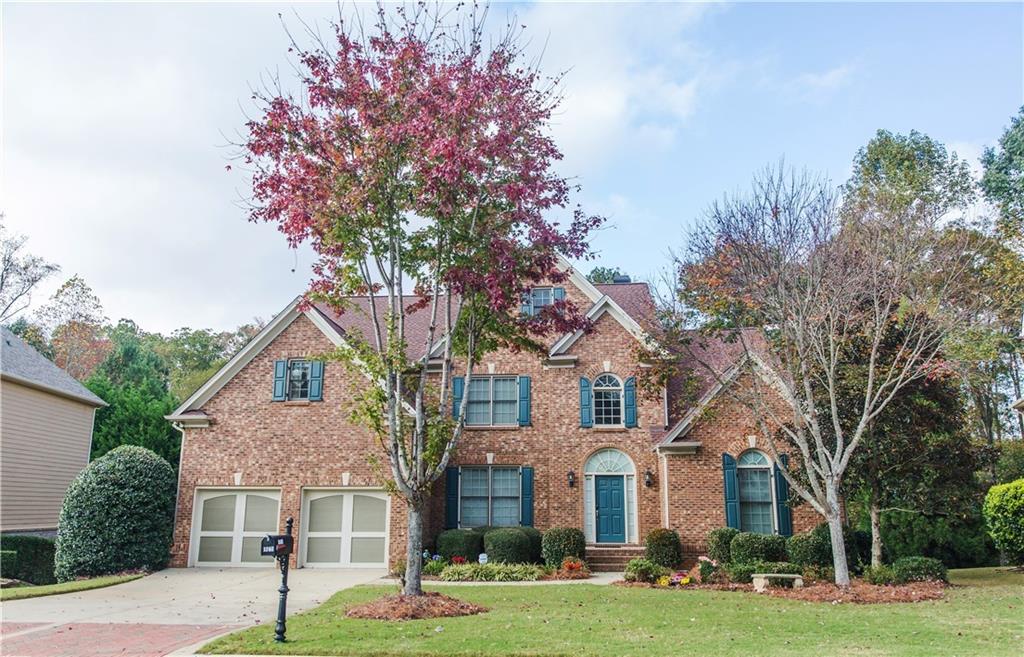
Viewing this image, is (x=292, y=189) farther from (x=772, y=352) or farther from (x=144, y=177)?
(x=772, y=352)

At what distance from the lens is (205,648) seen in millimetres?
8953

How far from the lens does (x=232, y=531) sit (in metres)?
19.4

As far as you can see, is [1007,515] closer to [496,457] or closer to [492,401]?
[496,457]

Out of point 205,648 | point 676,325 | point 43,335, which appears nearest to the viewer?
point 205,648

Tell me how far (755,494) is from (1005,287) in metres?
8.38

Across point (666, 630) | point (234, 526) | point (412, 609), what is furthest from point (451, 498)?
point (666, 630)

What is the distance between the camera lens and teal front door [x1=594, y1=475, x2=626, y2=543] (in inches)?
776

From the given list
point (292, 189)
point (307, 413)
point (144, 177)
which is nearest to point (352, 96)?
point (292, 189)

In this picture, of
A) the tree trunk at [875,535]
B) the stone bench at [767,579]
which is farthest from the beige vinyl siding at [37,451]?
the tree trunk at [875,535]

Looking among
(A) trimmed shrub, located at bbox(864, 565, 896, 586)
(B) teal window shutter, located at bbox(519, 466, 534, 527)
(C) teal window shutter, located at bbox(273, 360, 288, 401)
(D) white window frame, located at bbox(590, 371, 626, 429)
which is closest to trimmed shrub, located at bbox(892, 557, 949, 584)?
(A) trimmed shrub, located at bbox(864, 565, 896, 586)

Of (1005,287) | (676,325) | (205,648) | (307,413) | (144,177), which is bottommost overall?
(205,648)

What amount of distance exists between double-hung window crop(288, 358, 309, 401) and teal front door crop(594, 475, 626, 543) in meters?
8.17

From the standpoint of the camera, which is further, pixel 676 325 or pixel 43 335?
pixel 43 335

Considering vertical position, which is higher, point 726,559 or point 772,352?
point 772,352
